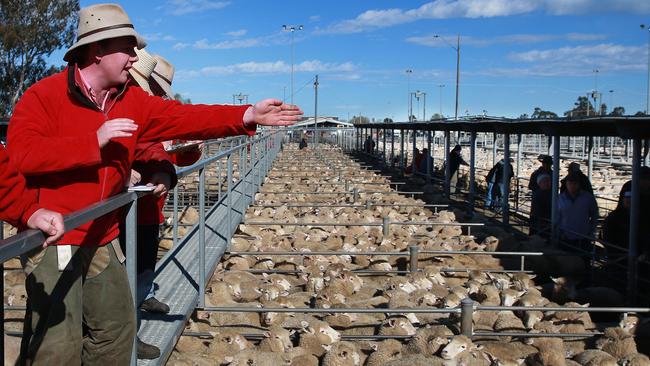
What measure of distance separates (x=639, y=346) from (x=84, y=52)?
5.45m

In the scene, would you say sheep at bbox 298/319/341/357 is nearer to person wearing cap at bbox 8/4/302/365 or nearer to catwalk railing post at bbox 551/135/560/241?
person wearing cap at bbox 8/4/302/365

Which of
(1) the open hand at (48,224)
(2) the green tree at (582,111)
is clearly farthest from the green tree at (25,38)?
(1) the open hand at (48,224)

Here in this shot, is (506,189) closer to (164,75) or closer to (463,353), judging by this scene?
(463,353)

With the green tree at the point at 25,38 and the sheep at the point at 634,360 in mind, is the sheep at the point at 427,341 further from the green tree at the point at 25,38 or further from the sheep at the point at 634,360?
the green tree at the point at 25,38

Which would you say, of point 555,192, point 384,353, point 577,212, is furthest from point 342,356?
point 555,192

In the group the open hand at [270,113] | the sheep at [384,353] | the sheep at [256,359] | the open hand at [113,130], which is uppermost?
the open hand at [270,113]

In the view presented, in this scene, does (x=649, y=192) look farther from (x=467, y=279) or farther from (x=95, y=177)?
(x=95, y=177)

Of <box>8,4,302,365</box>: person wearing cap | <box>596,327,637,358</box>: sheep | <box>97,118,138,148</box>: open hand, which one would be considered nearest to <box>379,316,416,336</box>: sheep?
<box>596,327,637,358</box>: sheep

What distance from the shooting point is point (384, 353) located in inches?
231

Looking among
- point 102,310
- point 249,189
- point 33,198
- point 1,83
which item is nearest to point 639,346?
point 102,310

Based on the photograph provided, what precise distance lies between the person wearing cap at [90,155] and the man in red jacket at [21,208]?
0.66 feet

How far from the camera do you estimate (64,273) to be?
113 inches

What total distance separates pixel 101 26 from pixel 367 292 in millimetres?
5829

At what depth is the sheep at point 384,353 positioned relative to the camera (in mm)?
5785
